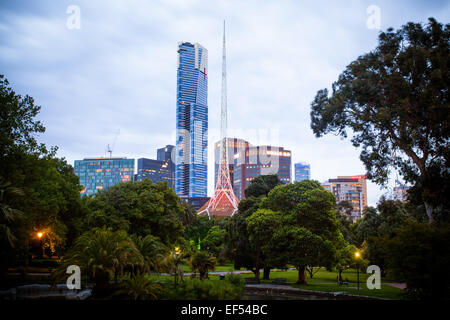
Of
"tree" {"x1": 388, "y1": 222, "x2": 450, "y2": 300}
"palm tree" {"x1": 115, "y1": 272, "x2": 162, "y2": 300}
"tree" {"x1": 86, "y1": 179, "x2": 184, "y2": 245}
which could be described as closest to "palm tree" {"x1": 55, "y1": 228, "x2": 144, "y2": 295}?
"palm tree" {"x1": 115, "y1": 272, "x2": 162, "y2": 300}

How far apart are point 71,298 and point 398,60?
25006 millimetres

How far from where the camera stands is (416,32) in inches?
993

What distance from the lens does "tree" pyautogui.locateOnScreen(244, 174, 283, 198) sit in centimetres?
3916

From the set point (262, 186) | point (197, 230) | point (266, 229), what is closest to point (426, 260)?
point (266, 229)

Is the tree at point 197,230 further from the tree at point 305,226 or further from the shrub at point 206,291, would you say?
the shrub at point 206,291

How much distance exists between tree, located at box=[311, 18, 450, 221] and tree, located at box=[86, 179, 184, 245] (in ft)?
57.9

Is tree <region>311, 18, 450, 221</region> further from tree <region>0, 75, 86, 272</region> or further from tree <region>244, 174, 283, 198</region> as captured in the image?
tree <region>0, 75, 86, 272</region>

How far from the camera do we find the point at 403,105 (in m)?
23.5
